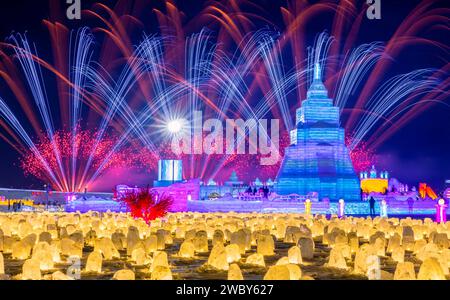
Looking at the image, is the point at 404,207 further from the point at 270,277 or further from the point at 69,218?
the point at 270,277

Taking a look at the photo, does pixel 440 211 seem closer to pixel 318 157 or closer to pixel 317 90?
pixel 318 157

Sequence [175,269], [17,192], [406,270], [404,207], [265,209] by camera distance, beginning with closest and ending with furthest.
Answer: [406,270] → [175,269] → [265,209] → [404,207] → [17,192]

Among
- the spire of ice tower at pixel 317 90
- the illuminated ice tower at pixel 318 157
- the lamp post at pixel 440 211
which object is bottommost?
the lamp post at pixel 440 211

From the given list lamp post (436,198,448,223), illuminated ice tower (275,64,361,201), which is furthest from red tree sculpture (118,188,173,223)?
illuminated ice tower (275,64,361,201)

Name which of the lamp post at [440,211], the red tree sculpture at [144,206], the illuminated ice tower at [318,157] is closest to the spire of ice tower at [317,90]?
the illuminated ice tower at [318,157]

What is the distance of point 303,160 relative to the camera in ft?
219

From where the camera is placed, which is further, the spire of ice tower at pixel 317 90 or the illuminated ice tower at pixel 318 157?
the spire of ice tower at pixel 317 90

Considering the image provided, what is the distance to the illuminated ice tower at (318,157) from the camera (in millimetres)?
63969

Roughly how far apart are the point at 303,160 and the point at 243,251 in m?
50.2

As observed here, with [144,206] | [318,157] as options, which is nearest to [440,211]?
[144,206]

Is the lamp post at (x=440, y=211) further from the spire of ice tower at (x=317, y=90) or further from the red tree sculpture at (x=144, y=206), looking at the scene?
the spire of ice tower at (x=317, y=90)

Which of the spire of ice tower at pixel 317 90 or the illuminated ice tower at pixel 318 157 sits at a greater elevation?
the spire of ice tower at pixel 317 90
